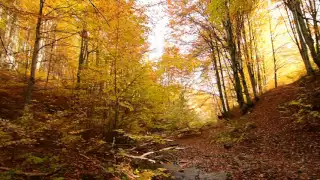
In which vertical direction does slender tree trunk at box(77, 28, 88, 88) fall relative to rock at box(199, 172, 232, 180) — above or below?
above

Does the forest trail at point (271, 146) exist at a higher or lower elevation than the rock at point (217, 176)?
higher

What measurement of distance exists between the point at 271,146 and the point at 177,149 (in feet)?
12.9

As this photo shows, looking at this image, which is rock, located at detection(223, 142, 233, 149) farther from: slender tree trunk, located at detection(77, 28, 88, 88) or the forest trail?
slender tree trunk, located at detection(77, 28, 88, 88)

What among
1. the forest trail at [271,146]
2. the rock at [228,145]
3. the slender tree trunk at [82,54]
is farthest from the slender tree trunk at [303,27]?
the slender tree trunk at [82,54]

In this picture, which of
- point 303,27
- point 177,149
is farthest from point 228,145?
point 303,27

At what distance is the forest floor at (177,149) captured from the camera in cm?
419

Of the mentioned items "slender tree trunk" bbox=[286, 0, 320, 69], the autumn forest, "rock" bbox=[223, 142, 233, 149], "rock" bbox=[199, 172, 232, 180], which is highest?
→ "slender tree trunk" bbox=[286, 0, 320, 69]

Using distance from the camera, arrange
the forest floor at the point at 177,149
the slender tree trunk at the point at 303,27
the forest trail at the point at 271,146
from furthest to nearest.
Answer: the slender tree trunk at the point at 303,27, the forest trail at the point at 271,146, the forest floor at the point at 177,149

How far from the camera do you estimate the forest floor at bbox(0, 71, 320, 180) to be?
13.7 feet

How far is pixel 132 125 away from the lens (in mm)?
7457

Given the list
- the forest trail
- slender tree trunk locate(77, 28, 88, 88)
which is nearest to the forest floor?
the forest trail

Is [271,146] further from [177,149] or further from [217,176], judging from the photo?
[177,149]

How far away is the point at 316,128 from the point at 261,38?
1246 cm

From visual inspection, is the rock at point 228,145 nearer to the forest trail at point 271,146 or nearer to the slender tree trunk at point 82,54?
the forest trail at point 271,146
